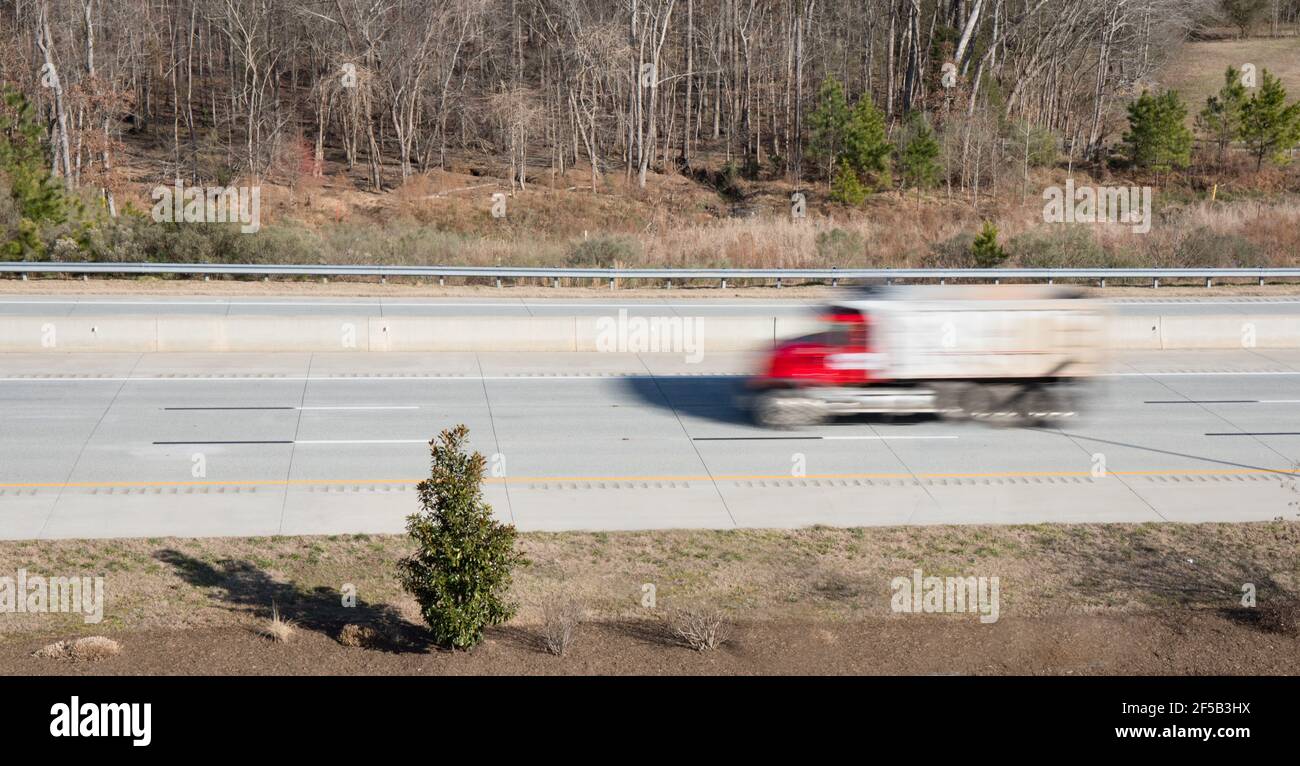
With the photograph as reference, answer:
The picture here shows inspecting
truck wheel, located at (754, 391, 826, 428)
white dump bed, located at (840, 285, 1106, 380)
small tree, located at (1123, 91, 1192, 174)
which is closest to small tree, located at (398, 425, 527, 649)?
truck wheel, located at (754, 391, 826, 428)

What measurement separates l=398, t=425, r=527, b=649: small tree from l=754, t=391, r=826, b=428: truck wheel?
7978mm

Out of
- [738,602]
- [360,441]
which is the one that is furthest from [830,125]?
[738,602]

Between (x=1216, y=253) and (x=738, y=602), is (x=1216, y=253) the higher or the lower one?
the higher one

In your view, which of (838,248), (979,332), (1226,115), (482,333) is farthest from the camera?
(1226,115)

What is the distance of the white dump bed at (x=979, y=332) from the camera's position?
57.5 ft

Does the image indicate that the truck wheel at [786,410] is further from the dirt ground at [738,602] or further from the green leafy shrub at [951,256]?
the green leafy shrub at [951,256]

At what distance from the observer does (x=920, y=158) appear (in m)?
56.1

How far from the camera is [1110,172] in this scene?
6256cm

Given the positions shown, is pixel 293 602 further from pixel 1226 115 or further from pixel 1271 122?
pixel 1226 115

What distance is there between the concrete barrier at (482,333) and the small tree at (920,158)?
105ft

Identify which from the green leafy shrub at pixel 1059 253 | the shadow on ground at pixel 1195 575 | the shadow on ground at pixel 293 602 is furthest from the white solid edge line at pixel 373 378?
the green leafy shrub at pixel 1059 253

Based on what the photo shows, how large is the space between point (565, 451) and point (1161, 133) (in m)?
51.0

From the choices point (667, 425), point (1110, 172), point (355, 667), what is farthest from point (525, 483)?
point (1110, 172)

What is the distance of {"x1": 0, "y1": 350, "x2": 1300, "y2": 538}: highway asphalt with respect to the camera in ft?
46.7
